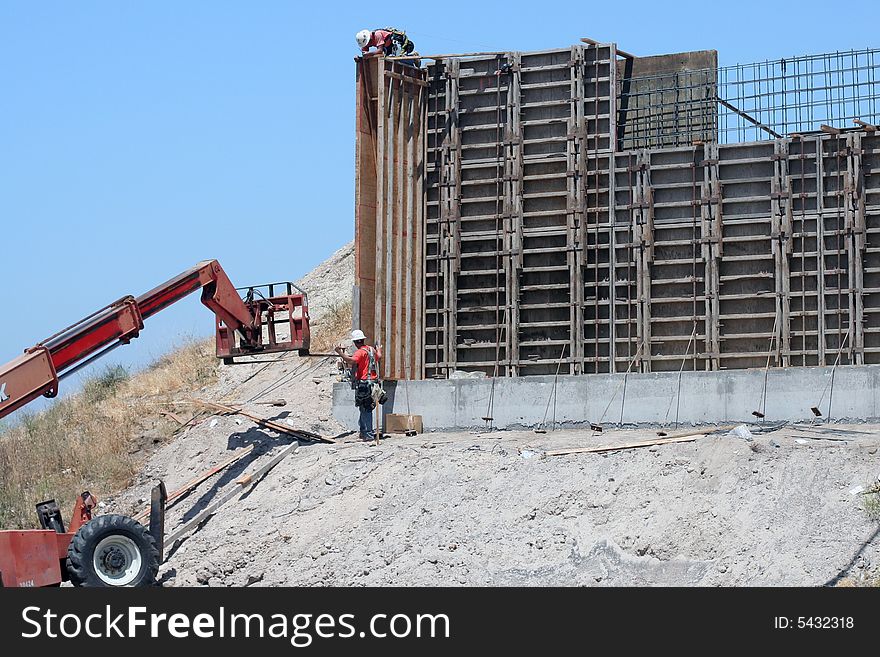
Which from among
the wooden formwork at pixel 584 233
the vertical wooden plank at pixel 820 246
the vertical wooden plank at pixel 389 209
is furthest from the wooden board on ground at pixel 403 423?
the vertical wooden plank at pixel 820 246

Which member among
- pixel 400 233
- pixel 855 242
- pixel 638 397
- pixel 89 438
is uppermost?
pixel 400 233

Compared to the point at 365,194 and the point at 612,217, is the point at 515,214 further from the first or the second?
the point at 365,194

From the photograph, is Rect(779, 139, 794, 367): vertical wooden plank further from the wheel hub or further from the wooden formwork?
the wheel hub

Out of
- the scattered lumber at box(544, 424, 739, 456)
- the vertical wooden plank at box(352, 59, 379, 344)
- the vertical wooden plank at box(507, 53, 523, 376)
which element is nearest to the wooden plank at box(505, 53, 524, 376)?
the vertical wooden plank at box(507, 53, 523, 376)

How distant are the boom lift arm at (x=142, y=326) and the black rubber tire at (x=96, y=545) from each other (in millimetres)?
2332

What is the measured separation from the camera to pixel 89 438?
2814 centimetres

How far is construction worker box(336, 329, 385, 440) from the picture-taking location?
954 inches

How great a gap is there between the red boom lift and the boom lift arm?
15mm

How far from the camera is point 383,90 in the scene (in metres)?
26.5

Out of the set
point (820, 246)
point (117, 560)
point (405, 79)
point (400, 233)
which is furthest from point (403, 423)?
point (820, 246)

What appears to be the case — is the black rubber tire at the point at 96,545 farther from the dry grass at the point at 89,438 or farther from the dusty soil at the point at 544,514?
the dry grass at the point at 89,438

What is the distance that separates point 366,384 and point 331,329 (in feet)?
32.0

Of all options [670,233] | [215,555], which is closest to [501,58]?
[670,233]

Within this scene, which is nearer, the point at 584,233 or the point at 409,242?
the point at 584,233
